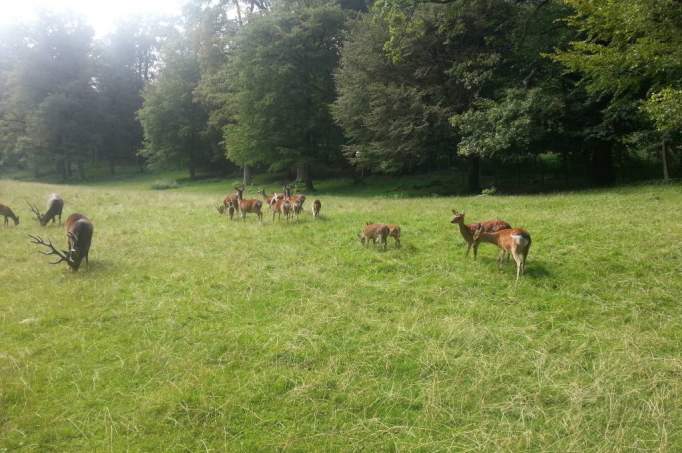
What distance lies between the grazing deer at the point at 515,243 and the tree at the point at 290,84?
21.6 m

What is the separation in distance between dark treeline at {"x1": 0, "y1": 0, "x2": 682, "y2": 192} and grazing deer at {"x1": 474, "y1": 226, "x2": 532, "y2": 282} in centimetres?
765

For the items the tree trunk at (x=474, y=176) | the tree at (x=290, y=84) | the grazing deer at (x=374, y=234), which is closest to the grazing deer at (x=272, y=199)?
the grazing deer at (x=374, y=234)

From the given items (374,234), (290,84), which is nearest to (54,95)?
(290,84)

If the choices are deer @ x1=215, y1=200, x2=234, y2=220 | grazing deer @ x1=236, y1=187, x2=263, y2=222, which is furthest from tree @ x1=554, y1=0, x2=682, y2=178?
deer @ x1=215, y1=200, x2=234, y2=220

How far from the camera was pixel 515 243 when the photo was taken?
714cm

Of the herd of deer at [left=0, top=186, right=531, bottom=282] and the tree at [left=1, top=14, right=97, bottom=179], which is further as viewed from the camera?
the tree at [left=1, top=14, right=97, bottom=179]

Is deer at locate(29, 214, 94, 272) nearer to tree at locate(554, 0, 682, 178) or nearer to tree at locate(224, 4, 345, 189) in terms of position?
tree at locate(554, 0, 682, 178)

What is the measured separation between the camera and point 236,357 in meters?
5.27

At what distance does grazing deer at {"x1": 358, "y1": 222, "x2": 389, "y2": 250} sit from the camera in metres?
9.26

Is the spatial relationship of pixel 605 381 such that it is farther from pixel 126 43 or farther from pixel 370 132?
pixel 126 43

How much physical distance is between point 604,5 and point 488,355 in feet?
45.1

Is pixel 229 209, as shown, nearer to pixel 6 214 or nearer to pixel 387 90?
pixel 6 214

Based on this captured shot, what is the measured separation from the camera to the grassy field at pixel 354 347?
4016 millimetres

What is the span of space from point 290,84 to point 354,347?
25.2 m
